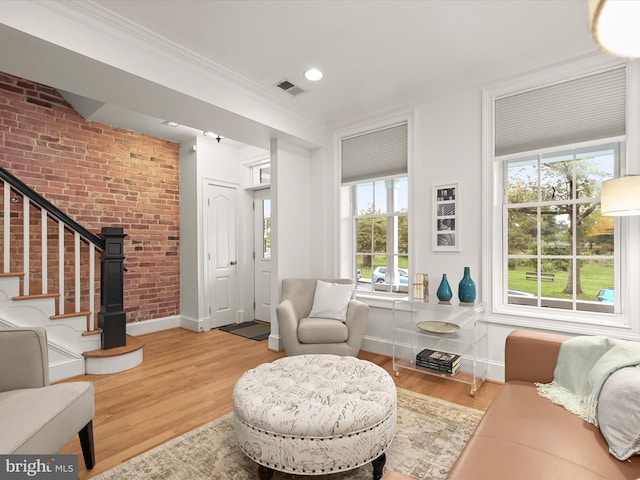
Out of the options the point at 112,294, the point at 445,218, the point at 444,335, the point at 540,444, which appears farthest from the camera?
the point at 112,294

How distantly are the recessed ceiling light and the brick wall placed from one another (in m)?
2.81

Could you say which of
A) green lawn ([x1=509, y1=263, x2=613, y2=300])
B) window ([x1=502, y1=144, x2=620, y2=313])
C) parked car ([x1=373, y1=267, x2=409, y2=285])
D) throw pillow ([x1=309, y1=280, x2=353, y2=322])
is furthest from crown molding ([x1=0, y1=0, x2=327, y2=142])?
green lawn ([x1=509, y1=263, x2=613, y2=300])

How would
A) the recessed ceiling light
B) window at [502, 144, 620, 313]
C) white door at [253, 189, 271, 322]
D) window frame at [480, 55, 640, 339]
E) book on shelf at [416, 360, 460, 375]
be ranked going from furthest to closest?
white door at [253, 189, 271, 322], the recessed ceiling light, book on shelf at [416, 360, 460, 375], window at [502, 144, 620, 313], window frame at [480, 55, 640, 339]

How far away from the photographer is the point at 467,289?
3057 mm

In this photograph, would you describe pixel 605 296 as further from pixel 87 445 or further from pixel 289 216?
pixel 87 445

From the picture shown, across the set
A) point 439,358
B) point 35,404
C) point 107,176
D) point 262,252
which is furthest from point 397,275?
point 107,176

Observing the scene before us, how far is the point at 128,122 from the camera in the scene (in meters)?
4.14

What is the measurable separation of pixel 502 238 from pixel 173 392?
3.23 m

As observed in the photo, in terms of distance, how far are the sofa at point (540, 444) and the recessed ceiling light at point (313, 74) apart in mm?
2865

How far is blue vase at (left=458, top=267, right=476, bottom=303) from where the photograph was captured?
9.99 ft

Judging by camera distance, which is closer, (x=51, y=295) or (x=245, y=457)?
(x=245, y=457)

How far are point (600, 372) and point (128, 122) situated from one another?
16.1 ft

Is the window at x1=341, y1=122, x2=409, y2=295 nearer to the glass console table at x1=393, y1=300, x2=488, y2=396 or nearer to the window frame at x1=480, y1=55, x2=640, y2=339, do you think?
the glass console table at x1=393, y1=300, x2=488, y2=396

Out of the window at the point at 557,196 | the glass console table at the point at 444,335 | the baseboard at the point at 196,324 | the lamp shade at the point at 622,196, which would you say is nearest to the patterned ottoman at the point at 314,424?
the glass console table at the point at 444,335
